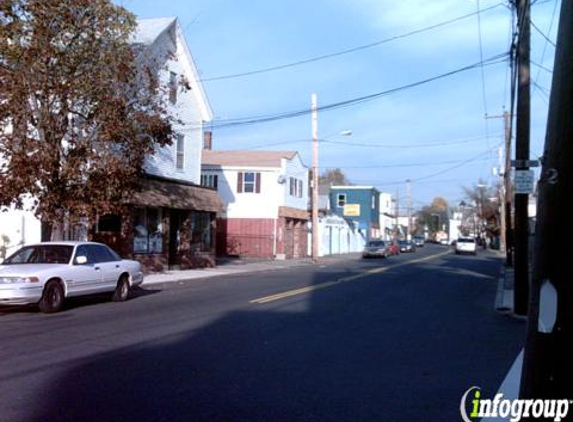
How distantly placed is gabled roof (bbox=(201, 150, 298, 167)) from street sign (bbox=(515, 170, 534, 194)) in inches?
1231

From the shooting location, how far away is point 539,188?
204 inches

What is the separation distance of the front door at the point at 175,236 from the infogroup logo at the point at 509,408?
77.6 ft

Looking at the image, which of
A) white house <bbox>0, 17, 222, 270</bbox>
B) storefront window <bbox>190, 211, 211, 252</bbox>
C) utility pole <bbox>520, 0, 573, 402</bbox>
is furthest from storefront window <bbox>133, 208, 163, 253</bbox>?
utility pole <bbox>520, 0, 573, 402</bbox>

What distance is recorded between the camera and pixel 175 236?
31141mm

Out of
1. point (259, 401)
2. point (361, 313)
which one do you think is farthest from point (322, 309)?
point (259, 401)

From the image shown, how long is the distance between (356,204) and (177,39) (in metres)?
55.7

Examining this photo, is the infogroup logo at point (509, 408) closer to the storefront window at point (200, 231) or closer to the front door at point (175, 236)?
the front door at point (175, 236)

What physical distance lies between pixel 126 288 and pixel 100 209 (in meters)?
2.48

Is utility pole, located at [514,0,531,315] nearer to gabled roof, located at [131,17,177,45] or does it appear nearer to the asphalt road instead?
the asphalt road

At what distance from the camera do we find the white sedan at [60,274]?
14.7 metres

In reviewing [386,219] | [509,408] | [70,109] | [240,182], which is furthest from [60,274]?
[386,219]

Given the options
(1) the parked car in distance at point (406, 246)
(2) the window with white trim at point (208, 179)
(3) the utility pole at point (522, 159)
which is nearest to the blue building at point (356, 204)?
(1) the parked car in distance at point (406, 246)

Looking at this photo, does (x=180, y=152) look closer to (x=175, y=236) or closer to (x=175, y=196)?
(x=175, y=196)

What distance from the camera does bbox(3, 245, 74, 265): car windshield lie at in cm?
1609
